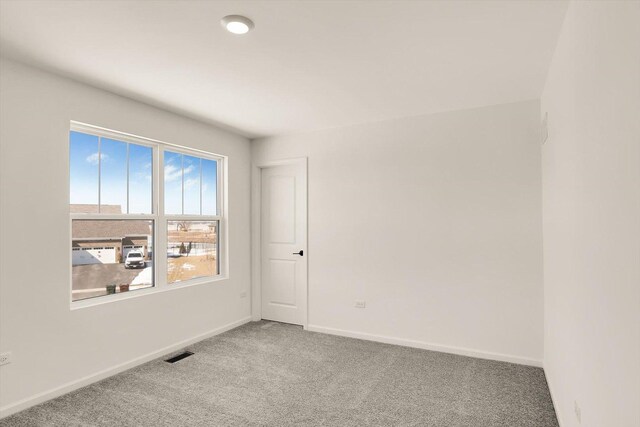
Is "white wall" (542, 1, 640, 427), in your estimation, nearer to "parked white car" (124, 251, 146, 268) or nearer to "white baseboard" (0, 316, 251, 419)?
"white baseboard" (0, 316, 251, 419)

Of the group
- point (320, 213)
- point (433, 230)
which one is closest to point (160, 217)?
point (320, 213)

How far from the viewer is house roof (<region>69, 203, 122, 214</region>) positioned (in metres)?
3.06

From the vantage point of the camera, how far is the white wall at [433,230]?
Answer: 11.3 ft

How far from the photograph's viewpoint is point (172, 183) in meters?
4.02

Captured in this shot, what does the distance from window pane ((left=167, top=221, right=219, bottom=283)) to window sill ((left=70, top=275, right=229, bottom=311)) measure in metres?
0.07

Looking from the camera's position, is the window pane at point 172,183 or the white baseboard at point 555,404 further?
the window pane at point 172,183

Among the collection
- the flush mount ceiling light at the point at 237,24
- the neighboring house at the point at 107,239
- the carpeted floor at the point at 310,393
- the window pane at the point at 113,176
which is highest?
the flush mount ceiling light at the point at 237,24

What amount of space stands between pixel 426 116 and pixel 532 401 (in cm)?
272

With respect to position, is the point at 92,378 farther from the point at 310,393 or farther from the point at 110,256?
the point at 310,393

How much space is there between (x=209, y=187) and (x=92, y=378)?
2.32 m

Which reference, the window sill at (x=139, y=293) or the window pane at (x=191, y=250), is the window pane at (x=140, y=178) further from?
the window sill at (x=139, y=293)

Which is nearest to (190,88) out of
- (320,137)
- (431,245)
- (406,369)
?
(320,137)

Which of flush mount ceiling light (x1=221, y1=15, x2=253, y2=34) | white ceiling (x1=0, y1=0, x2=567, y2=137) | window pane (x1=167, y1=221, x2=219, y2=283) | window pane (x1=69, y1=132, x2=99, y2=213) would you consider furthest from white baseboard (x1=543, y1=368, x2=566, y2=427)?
window pane (x1=69, y1=132, x2=99, y2=213)

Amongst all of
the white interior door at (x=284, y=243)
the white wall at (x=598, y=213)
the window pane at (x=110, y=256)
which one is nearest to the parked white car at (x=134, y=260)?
the window pane at (x=110, y=256)
